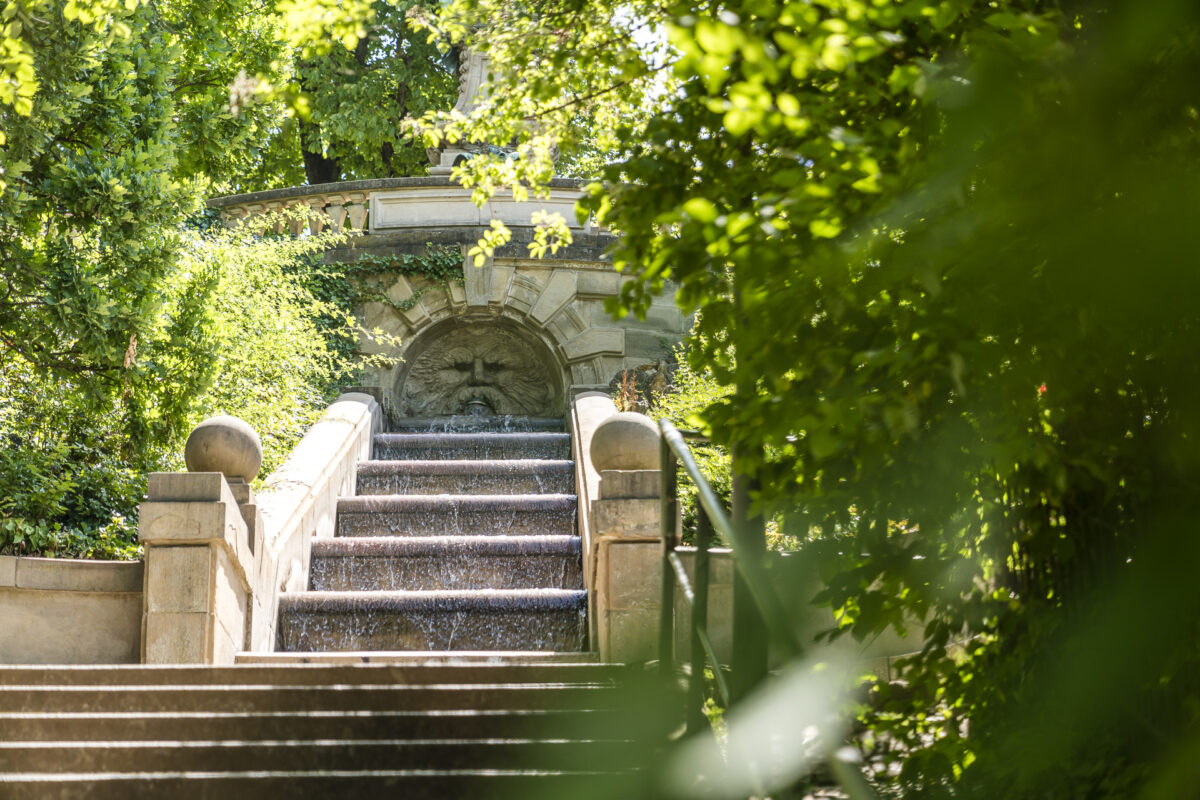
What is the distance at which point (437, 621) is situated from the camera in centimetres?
713

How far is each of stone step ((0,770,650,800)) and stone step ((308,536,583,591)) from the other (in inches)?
164

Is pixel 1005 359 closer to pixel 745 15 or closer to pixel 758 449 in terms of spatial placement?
pixel 758 449

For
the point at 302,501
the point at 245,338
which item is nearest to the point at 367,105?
the point at 245,338

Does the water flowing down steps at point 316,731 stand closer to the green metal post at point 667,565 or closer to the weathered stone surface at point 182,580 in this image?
the green metal post at point 667,565

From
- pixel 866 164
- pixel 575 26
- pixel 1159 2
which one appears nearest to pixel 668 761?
pixel 866 164

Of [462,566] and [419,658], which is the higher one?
[462,566]

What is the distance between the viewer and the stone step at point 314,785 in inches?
139

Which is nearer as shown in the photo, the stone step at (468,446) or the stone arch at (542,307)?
the stone step at (468,446)

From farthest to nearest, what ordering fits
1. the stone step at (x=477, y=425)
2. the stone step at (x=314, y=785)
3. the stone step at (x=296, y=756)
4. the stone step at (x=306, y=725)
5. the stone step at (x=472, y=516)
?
the stone step at (x=477, y=425), the stone step at (x=472, y=516), the stone step at (x=306, y=725), the stone step at (x=296, y=756), the stone step at (x=314, y=785)

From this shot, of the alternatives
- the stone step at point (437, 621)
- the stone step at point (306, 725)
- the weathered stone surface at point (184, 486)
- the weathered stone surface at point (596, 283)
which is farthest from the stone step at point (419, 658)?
the weathered stone surface at point (596, 283)

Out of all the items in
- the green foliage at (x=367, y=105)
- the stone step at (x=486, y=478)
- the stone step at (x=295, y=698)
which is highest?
the green foliage at (x=367, y=105)

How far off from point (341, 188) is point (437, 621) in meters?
7.23

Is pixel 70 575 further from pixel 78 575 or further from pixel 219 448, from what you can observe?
pixel 219 448

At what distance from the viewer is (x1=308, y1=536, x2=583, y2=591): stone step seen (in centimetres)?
786
